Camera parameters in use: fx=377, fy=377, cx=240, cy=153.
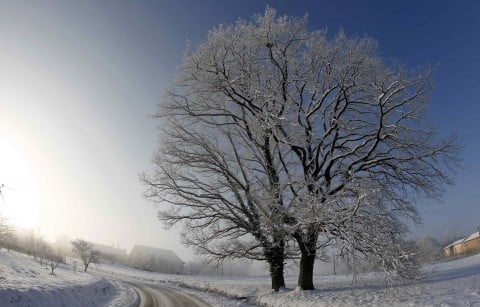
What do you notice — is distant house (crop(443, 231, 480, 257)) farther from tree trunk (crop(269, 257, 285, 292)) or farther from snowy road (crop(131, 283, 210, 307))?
snowy road (crop(131, 283, 210, 307))

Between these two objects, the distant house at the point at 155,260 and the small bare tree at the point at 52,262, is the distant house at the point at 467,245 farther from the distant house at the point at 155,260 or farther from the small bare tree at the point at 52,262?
the distant house at the point at 155,260

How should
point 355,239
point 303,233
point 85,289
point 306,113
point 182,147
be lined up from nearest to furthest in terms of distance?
point 355,239, point 303,233, point 306,113, point 85,289, point 182,147

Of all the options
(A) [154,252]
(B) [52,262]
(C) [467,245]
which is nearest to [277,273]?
(B) [52,262]

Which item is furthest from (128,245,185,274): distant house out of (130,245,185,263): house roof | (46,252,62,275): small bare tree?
(46,252,62,275): small bare tree

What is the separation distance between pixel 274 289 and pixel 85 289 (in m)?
10.5

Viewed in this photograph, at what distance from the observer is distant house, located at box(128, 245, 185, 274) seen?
101750 mm

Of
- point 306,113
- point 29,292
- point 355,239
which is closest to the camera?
point 29,292

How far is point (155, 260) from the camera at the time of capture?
10338cm

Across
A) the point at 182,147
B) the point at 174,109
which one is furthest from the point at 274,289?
the point at 174,109

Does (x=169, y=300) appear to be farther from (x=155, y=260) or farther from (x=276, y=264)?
(x=155, y=260)

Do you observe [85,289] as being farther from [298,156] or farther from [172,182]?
[298,156]

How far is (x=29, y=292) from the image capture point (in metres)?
13.1

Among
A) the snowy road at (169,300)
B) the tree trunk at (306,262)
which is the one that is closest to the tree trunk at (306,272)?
the tree trunk at (306,262)

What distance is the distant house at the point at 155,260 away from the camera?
334ft
